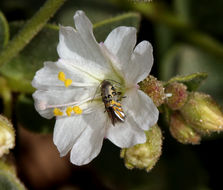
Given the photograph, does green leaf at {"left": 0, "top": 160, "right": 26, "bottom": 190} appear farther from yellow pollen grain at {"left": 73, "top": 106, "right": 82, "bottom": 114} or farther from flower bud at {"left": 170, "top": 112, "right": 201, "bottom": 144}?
flower bud at {"left": 170, "top": 112, "right": 201, "bottom": 144}

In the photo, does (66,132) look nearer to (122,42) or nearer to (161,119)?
(122,42)

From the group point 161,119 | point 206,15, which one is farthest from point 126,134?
point 206,15

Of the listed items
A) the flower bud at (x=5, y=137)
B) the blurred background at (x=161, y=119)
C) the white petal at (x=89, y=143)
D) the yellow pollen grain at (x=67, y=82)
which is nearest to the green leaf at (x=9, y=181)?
the flower bud at (x=5, y=137)

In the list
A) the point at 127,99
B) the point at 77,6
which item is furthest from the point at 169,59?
the point at 127,99

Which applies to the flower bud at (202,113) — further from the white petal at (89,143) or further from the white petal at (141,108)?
the white petal at (89,143)

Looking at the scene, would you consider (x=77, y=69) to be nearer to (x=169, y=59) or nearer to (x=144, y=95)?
(x=144, y=95)

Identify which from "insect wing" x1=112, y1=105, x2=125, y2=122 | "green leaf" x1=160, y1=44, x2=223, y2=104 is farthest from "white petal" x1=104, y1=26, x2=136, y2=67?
"green leaf" x1=160, y1=44, x2=223, y2=104
